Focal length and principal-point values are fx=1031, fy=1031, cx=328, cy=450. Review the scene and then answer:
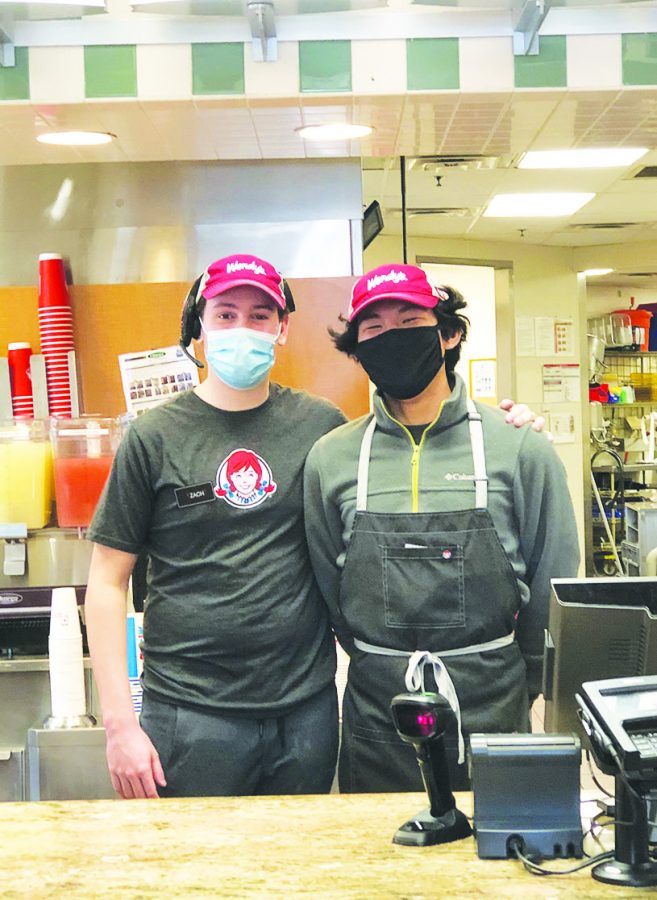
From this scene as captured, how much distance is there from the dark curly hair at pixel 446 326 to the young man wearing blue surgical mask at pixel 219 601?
0.55 ft

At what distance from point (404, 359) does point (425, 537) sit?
1.24 feet

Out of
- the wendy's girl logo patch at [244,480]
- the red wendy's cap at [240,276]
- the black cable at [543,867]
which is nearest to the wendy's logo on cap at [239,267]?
the red wendy's cap at [240,276]

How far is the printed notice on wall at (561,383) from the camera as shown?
27.8 feet

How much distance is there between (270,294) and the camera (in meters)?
2.19

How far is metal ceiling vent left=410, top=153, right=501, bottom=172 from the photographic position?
498 cm

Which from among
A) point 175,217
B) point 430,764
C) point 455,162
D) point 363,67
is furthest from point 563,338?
point 430,764

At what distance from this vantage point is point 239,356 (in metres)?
2.16

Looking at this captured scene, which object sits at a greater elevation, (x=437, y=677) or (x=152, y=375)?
(x=152, y=375)

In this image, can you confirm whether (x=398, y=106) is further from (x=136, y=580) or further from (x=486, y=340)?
(x=486, y=340)

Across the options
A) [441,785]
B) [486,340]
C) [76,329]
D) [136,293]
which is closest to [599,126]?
[136,293]

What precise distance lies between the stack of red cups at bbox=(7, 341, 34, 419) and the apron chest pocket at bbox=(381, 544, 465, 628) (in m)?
1.84

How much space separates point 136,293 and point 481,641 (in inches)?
78.7

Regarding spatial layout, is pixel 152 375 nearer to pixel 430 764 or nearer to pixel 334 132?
pixel 334 132

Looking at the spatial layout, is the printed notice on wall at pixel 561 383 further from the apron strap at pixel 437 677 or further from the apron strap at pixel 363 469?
the apron strap at pixel 437 677
